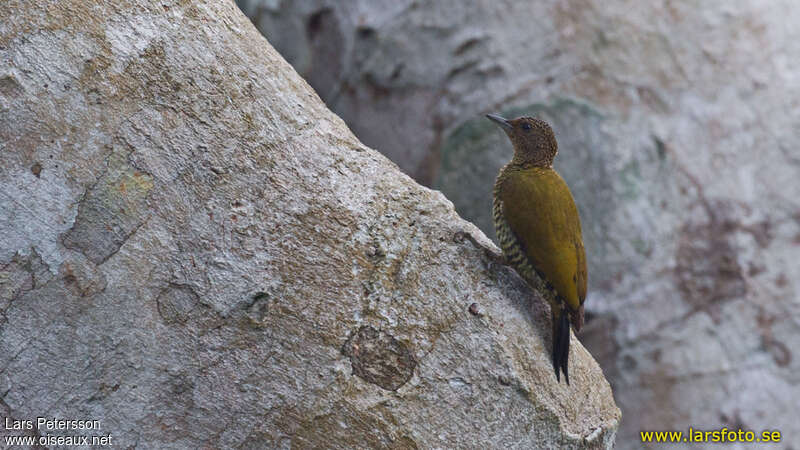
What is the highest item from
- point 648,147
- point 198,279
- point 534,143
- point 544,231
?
point 648,147

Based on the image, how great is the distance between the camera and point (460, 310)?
2.30m

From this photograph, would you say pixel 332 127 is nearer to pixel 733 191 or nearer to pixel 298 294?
pixel 298 294

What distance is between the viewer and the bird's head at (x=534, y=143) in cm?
312

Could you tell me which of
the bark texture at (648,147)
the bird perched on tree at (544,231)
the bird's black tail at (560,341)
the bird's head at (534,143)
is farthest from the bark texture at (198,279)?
the bark texture at (648,147)

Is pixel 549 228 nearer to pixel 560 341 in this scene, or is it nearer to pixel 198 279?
pixel 560 341

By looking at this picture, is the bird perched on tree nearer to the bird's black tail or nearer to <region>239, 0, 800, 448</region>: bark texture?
the bird's black tail

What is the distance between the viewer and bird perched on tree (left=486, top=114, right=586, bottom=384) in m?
2.55

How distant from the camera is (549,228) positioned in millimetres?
2732

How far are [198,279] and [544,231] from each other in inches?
51.5

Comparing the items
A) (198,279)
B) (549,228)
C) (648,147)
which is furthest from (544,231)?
(648,147)

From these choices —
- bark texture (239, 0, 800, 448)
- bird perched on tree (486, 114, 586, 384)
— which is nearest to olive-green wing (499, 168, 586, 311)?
bird perched on tree (486, 114, 586, 384)

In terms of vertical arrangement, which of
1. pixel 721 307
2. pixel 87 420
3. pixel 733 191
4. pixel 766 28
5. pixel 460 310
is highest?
pixel 766 28

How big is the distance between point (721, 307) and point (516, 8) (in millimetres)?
2282

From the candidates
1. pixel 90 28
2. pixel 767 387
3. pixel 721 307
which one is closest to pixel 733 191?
pixel 721 307
